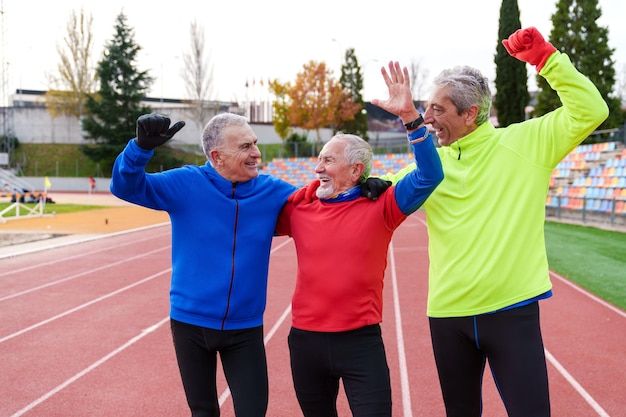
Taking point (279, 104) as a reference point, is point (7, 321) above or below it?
below

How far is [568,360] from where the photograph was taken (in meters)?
5.24

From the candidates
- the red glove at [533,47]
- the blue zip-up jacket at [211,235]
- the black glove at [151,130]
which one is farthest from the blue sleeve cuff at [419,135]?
the black glove at [151,130]

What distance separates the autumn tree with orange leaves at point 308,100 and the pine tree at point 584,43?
16896 millimetres

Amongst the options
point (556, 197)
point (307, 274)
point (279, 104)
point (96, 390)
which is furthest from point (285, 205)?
point (279, 104)

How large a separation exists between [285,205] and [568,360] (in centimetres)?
369

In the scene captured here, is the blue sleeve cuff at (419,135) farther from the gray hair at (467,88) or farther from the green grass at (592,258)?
the green grass at (592,258)

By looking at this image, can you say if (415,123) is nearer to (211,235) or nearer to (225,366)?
(211,235)

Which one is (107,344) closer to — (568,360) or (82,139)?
(568,360)

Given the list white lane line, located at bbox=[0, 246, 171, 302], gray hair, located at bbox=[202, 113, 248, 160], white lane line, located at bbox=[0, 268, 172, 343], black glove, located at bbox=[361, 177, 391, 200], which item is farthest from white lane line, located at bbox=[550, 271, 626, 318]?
white lane line, located at bbox=[0, 246, 171, 302]

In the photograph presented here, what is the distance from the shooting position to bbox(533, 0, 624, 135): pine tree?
3338 centimetres

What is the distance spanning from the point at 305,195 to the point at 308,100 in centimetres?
4363

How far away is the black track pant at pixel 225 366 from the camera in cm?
264

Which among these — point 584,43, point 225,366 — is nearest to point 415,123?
point 225,366

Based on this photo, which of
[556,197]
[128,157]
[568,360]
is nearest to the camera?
[128,157]
